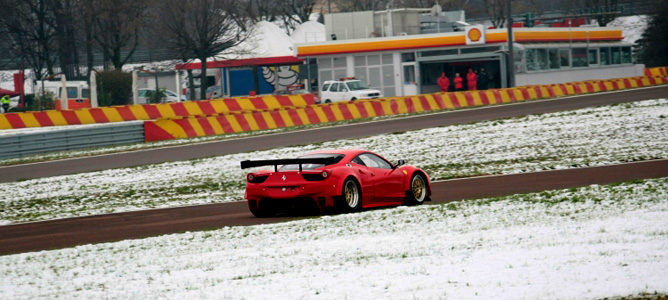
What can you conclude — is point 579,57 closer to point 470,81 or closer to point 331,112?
point 470,81

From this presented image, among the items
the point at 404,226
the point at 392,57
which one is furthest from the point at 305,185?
the point at 392,57

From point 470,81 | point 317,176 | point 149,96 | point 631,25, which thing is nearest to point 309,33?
point 149,96

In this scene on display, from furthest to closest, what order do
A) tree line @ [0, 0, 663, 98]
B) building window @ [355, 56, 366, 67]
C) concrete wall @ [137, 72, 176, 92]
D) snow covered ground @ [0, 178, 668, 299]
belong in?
concrete wall @ [137, 72, 176, 92] < tree line @ [0, 0, 663, 98] < building window @ [355, 56, 366, 67] < snow covered ground @ [0, 178, 668, 299]

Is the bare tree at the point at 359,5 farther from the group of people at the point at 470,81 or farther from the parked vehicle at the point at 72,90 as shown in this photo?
the group of people at the point at 470,81

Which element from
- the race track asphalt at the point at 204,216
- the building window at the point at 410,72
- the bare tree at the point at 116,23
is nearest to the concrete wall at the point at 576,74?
the building window at the point at 410,72

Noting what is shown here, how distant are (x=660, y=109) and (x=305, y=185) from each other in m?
19.8

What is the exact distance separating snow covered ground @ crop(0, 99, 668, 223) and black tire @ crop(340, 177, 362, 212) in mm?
5026

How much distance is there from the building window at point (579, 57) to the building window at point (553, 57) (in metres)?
2.39

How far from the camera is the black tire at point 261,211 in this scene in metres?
14.8

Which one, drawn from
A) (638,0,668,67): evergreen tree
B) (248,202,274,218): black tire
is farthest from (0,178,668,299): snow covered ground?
(638,0,668,67): evergreen tree

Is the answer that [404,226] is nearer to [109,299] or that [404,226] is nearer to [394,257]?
[394,257]

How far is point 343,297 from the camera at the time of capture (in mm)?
7859

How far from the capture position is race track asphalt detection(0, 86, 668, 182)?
1100 inches

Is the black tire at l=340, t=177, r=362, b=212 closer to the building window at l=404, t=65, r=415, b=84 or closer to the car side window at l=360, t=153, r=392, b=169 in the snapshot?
the car side window at l=360, t=153, r=392, b=169
